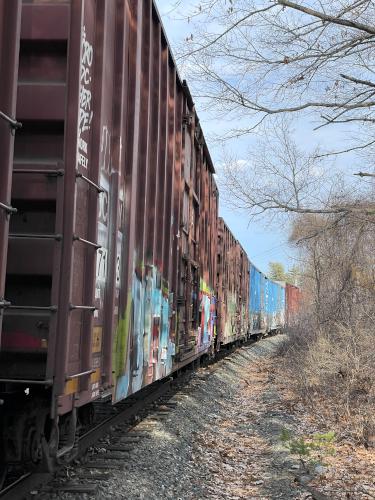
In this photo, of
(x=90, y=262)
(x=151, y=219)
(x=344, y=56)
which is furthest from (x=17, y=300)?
(x=344, y=56)

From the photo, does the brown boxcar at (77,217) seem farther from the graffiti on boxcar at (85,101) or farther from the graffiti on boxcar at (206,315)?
the graffiti on boxcar at (206,315)

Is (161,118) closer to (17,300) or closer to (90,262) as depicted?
(90,262)

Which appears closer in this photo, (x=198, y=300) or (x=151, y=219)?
(x=151, y=219)

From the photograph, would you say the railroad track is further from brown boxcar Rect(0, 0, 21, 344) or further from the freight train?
brown boxcar Rect(0, 0, 21, 344)

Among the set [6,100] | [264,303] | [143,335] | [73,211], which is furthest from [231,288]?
[6,100]

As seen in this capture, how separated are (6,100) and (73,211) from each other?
102 cm

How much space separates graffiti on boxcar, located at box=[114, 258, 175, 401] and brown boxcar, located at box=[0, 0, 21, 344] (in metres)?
2.22

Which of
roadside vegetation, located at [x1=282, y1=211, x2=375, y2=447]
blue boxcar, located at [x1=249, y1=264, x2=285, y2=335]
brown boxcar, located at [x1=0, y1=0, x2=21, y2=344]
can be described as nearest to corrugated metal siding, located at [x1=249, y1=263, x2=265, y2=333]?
blue boxcar, located at [x1=249, y1=264, x2=285, y2=335]

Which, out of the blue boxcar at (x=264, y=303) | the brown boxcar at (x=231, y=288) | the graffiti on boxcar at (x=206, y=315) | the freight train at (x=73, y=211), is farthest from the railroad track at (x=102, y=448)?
the blue boxcar at (x=264, y=303)

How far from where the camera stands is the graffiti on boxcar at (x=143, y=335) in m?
4.86

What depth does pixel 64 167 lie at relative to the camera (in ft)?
11.6

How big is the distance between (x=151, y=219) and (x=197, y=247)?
13.2ft

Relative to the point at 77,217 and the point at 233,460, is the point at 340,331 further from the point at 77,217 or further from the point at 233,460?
the point at 77,217

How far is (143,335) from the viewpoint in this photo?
18.4 ft
